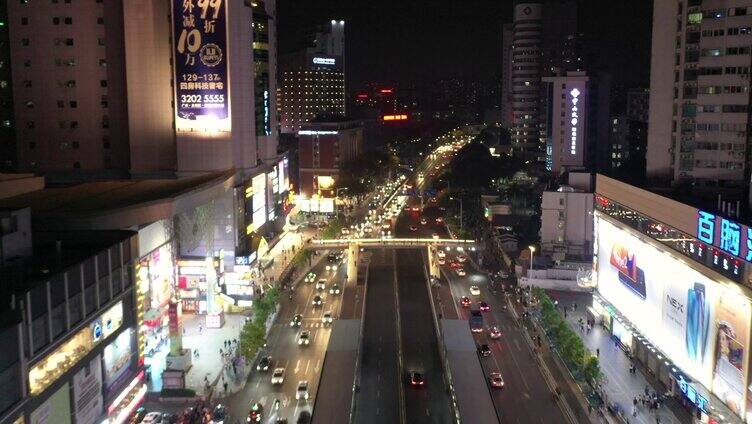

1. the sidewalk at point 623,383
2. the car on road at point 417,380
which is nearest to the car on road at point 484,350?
the sidewalk at point 623,383

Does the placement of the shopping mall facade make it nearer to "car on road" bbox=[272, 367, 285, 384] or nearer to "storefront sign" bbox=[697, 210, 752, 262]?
"storefront sign" bbox=[697, 210, 752, 262]

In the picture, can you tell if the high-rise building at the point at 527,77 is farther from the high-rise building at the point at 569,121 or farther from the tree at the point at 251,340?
the tree at the point at 251,340

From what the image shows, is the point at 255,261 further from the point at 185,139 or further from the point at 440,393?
the point at 440,393

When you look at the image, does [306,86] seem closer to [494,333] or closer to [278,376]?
[494,333]

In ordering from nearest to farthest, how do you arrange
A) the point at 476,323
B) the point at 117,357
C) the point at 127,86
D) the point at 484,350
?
the point at 117,357, the point at 484,350, the point at 476,323, the point at 127,86

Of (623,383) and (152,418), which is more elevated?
(152,418)

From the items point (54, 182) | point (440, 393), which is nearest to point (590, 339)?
point (440, 393)

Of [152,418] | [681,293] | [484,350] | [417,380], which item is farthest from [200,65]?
[681,293]
